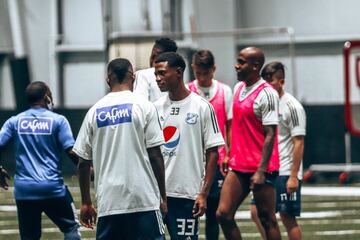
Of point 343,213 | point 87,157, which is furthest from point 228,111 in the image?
point 343,213

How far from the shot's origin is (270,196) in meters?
13.0

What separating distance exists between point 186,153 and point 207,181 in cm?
31

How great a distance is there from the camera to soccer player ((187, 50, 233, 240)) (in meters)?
14.1

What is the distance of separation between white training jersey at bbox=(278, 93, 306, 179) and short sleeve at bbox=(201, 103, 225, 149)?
9.73 ft

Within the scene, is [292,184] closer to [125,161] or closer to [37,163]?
[37,163]

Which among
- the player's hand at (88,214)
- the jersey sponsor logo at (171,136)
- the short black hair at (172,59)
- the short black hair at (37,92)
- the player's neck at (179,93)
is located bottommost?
the player's hand at (88,214)

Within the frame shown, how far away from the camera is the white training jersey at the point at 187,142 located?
37.8ft

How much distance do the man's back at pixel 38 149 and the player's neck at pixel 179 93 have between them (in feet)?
5.35

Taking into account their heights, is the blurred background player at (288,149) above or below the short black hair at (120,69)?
below

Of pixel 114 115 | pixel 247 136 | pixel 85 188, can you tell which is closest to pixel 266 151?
pixel 247 136

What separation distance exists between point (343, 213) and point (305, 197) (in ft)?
10.6

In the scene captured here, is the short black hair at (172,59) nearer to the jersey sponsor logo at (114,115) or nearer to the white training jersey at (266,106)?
the jersey sponsor logo at (114,115)

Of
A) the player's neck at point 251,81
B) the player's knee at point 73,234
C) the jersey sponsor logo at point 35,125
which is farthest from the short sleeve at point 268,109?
the player's knee at point 73,234

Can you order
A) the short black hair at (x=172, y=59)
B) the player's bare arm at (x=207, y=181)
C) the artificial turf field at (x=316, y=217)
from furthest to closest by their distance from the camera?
the artificial turf field at (x=316, y=217) → the player's bare arm at (x=207, y=181) → the short black hair at (x=172, y=59)
